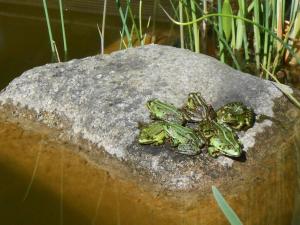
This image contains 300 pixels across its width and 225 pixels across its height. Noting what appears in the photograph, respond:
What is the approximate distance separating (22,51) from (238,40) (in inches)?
44.4

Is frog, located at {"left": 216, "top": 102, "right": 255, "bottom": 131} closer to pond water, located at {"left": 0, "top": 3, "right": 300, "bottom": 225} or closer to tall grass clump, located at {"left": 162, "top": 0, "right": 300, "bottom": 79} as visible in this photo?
pond water, located at {"left": 0, "top": 3, "right": 300, "bottom": 225}

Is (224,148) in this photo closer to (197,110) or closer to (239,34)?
(197,110)

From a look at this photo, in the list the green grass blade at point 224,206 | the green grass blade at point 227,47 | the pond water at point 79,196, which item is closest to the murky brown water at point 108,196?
the pond water at point 79,196

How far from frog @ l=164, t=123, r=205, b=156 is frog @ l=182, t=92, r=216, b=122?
0.22 ft

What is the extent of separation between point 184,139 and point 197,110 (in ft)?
0.44

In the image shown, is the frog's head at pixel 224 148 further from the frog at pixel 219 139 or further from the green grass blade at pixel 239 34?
the green grass blade at pixel 239 34

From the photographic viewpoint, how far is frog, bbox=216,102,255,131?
1.88 m

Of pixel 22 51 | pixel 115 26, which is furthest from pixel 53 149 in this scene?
pixel 115 26

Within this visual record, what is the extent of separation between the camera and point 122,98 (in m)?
2.03

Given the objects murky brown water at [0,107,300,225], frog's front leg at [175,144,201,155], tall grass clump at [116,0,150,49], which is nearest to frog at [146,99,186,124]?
frog's front leg at [175,144,201,155]

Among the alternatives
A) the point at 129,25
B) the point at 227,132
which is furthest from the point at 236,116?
the point at 129,25

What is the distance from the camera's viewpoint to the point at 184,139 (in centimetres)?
180

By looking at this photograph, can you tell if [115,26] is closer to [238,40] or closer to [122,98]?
[238,40]

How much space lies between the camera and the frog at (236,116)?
188cm
